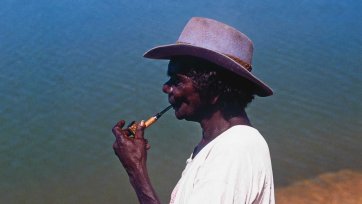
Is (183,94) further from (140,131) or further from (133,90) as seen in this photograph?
(133,90)

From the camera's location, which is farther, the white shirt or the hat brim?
the hat brim

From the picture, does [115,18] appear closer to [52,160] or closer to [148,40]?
[148,40]

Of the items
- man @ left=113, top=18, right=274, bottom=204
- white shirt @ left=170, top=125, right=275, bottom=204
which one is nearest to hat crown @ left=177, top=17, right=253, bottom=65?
man @ left=113, top=18, right=274, bottom=204

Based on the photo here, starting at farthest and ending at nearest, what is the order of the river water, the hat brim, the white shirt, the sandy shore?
the river water
the sandy shore
the hat brim
the white shirt

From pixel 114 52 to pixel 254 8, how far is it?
354cm

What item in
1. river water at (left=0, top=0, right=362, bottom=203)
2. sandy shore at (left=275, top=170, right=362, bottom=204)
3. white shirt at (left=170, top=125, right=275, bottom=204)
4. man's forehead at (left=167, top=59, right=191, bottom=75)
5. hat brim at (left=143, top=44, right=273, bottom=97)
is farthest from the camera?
river water at (left=0, top=0, right=362, bottom=203)

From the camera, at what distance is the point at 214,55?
172 cm

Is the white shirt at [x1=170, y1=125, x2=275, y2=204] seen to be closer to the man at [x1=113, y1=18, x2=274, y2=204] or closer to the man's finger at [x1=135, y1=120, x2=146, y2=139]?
the man at [x1=113, y1=18, x2=274, y2=204]

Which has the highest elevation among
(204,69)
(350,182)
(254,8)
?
(204,69)

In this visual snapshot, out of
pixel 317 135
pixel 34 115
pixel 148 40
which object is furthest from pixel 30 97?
pixel 317 135

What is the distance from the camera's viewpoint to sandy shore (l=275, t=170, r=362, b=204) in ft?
20.1

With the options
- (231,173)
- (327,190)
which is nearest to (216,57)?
(231,173)

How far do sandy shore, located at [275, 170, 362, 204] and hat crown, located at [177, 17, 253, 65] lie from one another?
15.5ft

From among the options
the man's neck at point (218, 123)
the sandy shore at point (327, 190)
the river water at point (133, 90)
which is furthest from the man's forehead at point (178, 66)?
the river water at point (133, 90)
